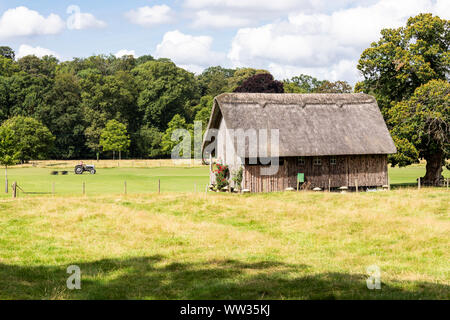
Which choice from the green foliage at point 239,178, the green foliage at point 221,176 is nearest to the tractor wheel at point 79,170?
the green foliage at point 221,176

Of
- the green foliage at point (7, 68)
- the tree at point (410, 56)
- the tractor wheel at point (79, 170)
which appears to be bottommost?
the tractor wheel at point (79, 170)

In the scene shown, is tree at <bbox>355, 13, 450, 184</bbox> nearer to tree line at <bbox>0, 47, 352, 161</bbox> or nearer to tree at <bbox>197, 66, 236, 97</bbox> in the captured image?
tree line at <bbox>0, 47, 352, 161</bbox>

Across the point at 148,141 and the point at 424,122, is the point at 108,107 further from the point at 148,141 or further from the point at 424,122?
the point at 424,122

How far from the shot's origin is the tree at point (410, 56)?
35688 millimetres

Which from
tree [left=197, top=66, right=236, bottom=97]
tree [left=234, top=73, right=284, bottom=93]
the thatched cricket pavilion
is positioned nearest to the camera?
the thatched cricket pavilion

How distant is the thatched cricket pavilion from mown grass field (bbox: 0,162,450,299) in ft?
16.1

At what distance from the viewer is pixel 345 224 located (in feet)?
60.4

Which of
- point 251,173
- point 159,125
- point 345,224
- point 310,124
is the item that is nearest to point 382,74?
point 310,124

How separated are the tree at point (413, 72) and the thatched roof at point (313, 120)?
1590mm

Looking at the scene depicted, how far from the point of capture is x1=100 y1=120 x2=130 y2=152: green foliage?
78.8 m

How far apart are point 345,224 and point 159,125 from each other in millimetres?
77257

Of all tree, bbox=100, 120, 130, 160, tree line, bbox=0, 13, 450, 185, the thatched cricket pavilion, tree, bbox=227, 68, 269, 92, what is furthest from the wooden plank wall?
tree, bbox=227, 68, 269, 92

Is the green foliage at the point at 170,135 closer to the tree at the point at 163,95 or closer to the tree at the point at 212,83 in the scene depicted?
the tree at the point at 163,95
